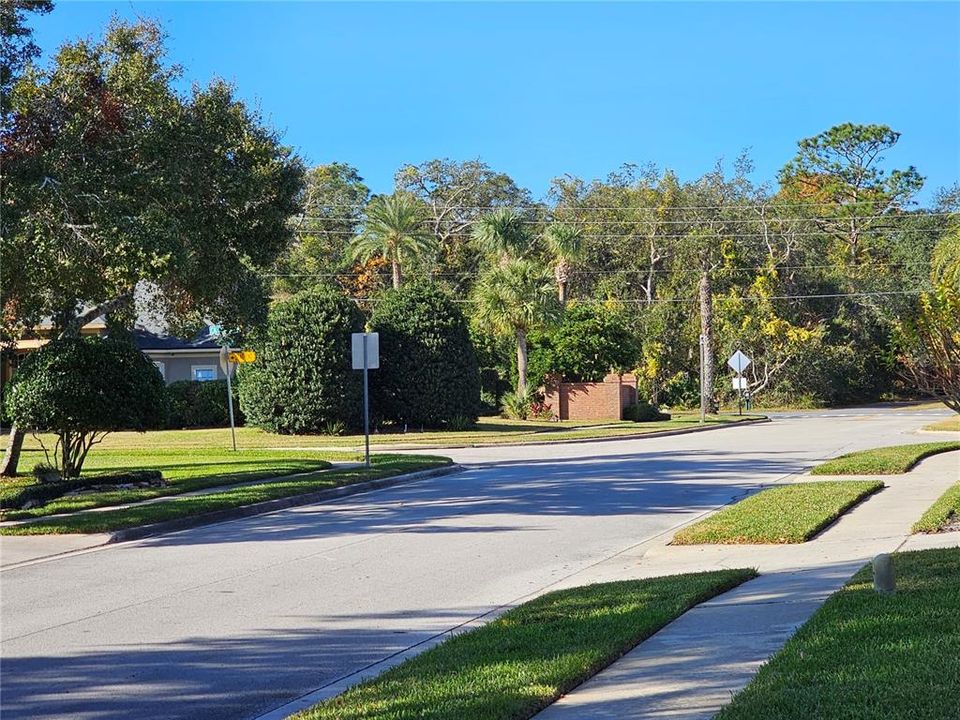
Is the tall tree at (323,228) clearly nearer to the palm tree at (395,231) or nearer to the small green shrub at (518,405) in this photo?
the palm tree at (395,231)

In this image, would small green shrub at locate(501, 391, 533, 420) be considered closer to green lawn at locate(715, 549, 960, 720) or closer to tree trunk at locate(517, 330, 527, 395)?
tree trunk at locate(517, 330, 527, 395)

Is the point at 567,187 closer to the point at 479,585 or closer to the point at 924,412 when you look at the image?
the point at 924,412

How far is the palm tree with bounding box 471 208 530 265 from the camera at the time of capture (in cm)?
5531

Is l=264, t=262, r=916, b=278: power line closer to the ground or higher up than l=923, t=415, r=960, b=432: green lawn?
higher up

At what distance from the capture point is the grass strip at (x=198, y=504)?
1575 centimetres

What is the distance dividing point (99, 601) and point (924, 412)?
54941 mm

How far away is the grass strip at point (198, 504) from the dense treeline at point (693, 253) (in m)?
32.5

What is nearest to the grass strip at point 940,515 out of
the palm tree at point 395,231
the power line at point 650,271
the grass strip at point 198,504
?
the grass strip at point 198,504

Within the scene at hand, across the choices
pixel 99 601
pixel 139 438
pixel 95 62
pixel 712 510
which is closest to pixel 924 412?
pixel 139 438

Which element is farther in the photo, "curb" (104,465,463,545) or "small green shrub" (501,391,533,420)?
"small green shrub" (501,391,533,420)

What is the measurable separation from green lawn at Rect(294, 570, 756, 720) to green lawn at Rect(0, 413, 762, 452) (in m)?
23.9

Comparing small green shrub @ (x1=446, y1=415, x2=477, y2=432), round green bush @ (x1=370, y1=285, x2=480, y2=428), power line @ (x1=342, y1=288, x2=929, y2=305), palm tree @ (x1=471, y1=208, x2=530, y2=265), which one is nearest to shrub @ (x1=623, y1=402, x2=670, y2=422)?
palm tree @ (x1=471, y1=208, x2=530, y2=265)

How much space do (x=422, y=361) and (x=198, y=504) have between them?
25221 mm

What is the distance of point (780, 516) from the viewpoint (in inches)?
607
